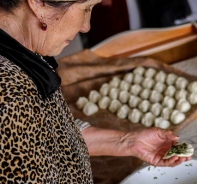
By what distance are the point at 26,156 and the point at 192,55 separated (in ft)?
4.76

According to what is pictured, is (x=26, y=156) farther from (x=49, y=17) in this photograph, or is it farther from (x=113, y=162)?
(x=113, y=162)

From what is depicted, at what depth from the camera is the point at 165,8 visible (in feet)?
8.16

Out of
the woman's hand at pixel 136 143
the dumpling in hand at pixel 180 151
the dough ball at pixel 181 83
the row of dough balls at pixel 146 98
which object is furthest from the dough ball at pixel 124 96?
the dumpling in hand at pixel 180 151

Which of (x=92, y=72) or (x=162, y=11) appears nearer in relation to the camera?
(x=92, y=72)

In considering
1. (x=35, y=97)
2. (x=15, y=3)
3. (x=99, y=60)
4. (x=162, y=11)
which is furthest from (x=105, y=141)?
(x=162, y=11)

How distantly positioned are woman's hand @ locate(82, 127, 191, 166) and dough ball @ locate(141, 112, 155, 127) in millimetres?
490

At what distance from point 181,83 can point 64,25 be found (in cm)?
110

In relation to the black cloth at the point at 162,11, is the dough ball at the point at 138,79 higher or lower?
lower

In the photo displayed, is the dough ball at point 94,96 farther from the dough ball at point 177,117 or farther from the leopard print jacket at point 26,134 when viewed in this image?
the leopard print jacket at point 26,134

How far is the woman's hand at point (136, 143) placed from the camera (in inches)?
50.7

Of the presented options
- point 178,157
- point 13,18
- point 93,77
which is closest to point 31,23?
point 13,18

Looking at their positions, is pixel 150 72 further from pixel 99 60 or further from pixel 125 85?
pixel 99 60

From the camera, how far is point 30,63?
930mm

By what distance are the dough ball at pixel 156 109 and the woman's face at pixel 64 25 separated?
91 cm
